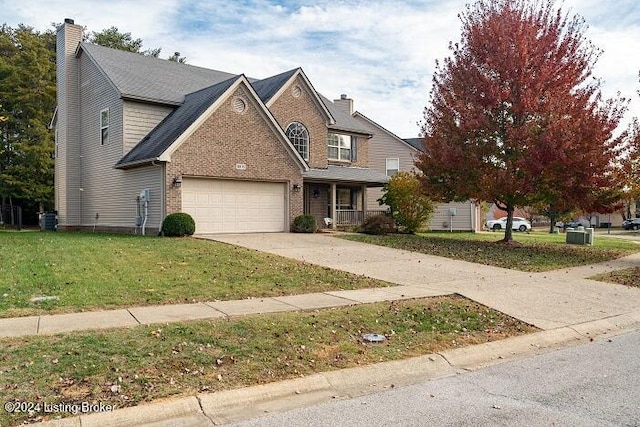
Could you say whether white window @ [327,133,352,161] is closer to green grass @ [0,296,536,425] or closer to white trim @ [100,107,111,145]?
white trim @ [100,107,111,145]

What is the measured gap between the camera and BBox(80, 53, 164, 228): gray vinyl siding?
20.7 m

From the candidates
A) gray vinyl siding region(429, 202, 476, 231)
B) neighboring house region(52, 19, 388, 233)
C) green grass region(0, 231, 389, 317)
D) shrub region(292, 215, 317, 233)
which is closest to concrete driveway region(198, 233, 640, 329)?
green grass region(0, 231, 389, 317)

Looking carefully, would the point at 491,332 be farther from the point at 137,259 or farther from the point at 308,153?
the point at 308,153

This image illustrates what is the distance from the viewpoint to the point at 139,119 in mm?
22953

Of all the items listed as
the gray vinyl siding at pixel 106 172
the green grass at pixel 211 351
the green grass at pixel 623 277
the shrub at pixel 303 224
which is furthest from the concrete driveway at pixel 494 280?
the gray vinyl siding at pixel 106 172

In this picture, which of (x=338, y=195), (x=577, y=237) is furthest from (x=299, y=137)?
(x=577, y=237)

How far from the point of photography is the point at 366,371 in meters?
5.96

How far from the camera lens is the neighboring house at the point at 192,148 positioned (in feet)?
67.1

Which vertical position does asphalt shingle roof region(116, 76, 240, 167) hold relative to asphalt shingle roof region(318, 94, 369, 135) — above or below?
below

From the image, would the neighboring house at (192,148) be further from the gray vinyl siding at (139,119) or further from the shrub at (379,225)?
the shrub at (379,225)

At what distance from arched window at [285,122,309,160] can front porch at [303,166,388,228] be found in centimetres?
125

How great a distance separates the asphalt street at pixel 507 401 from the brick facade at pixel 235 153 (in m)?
15.5

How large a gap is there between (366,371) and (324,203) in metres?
22.6

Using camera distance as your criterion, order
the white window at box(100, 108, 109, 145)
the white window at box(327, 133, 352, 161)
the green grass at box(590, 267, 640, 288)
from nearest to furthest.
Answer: the green grass at box(590, 267, 640, 288) < the white window at box(100, 108, 109, 145) < the white window at box(327, 133, 352, 161)
